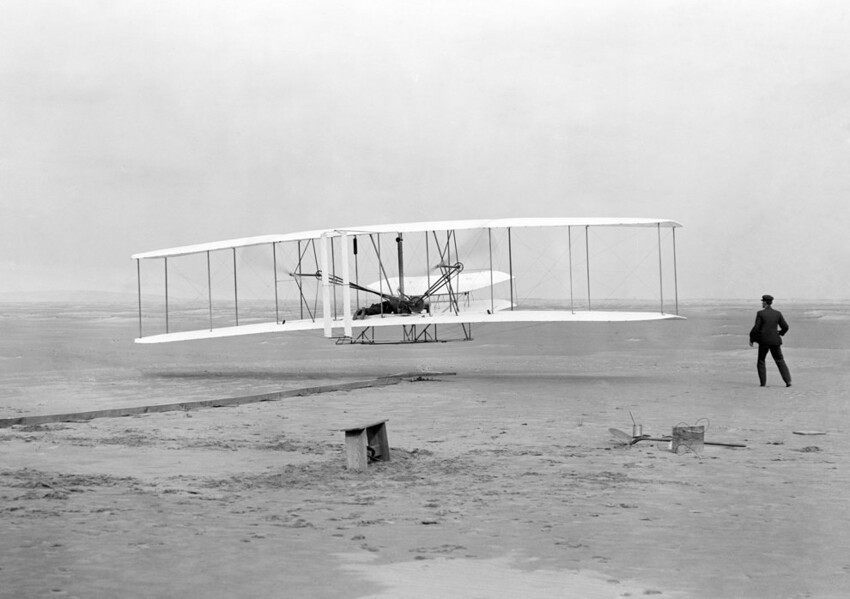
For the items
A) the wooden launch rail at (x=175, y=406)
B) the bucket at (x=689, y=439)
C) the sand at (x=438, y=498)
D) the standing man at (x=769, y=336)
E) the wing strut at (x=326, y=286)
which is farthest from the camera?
the wing strut at (x=326, y=286)

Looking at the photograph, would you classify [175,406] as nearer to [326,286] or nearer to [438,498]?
[438,498]

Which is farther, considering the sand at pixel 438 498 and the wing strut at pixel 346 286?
the wing strut at pixel 346 286

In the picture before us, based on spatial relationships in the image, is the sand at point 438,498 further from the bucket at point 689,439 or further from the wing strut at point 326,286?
the wing strut at point 326,286

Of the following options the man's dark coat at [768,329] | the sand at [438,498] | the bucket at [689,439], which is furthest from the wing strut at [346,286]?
the bucket at [689,439]

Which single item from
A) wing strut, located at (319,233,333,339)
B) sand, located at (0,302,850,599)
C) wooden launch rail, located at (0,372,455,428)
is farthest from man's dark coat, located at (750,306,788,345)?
wing strut, located at (319,233,333,339)

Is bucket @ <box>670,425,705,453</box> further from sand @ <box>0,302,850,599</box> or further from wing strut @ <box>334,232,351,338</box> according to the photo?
wing strut @ <box>334,232,351,338</box>

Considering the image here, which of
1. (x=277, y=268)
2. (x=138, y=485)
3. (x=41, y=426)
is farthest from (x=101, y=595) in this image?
(x=277, y=268)

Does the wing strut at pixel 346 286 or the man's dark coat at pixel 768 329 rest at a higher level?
the wing strut at pixel 346 286
